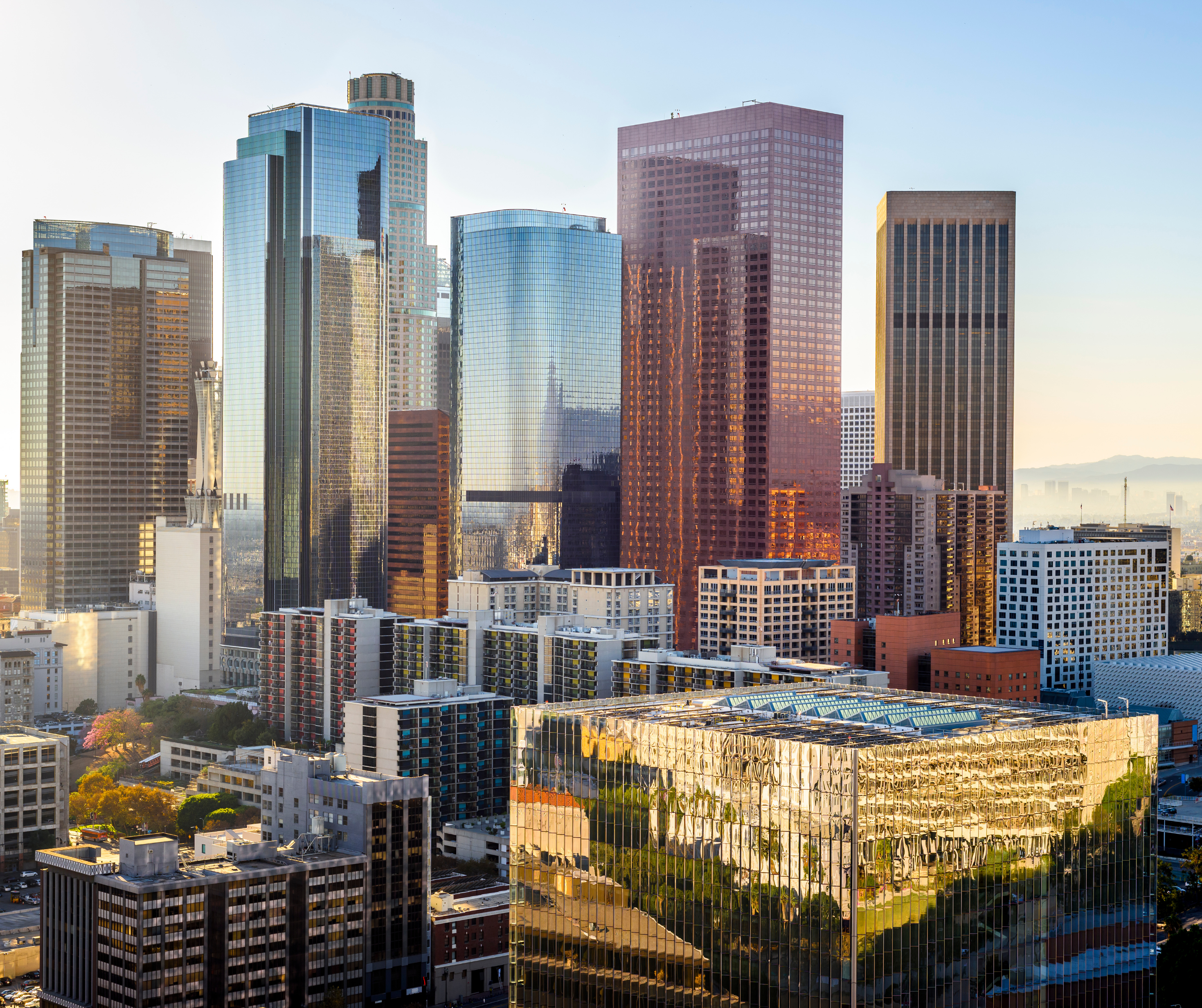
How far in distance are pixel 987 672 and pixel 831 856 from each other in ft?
405

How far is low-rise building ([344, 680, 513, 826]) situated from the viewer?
518 feet

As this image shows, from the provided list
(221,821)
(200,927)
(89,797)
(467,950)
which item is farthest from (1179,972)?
(89,797)

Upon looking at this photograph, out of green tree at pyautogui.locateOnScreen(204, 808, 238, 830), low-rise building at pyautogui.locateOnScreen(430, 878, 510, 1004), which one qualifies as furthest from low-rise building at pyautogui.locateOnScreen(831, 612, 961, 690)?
green tree at pyautogui.locateOnScreen(204, 808, 238, 830)

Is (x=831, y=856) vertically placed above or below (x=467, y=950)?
above

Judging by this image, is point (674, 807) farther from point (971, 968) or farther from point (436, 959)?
point (436, 959)

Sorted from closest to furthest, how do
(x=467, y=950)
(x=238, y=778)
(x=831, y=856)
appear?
(x=831, y=856) < (x=467, y=950) < (x=238, y=778)

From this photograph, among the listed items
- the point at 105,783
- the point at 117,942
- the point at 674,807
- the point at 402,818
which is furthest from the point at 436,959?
the point at 105,783

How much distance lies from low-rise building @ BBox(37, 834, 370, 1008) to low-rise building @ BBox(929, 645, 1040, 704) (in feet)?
292

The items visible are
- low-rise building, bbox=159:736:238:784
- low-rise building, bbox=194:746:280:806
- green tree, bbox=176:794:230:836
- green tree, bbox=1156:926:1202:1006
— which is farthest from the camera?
low-rise building, bbox=159:736:238:784

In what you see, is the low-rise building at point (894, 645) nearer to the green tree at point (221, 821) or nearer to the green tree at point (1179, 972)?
the green tree at point (221, 821)

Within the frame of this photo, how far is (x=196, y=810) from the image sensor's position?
164375 millimetres

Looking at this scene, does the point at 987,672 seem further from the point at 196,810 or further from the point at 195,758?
the point at 195,758

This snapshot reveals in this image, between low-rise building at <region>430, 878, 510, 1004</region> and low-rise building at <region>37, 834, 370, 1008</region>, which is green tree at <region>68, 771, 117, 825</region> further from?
low-rise building at <region>430, 878, 510, 1004</region>

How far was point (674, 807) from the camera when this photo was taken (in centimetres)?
6731
